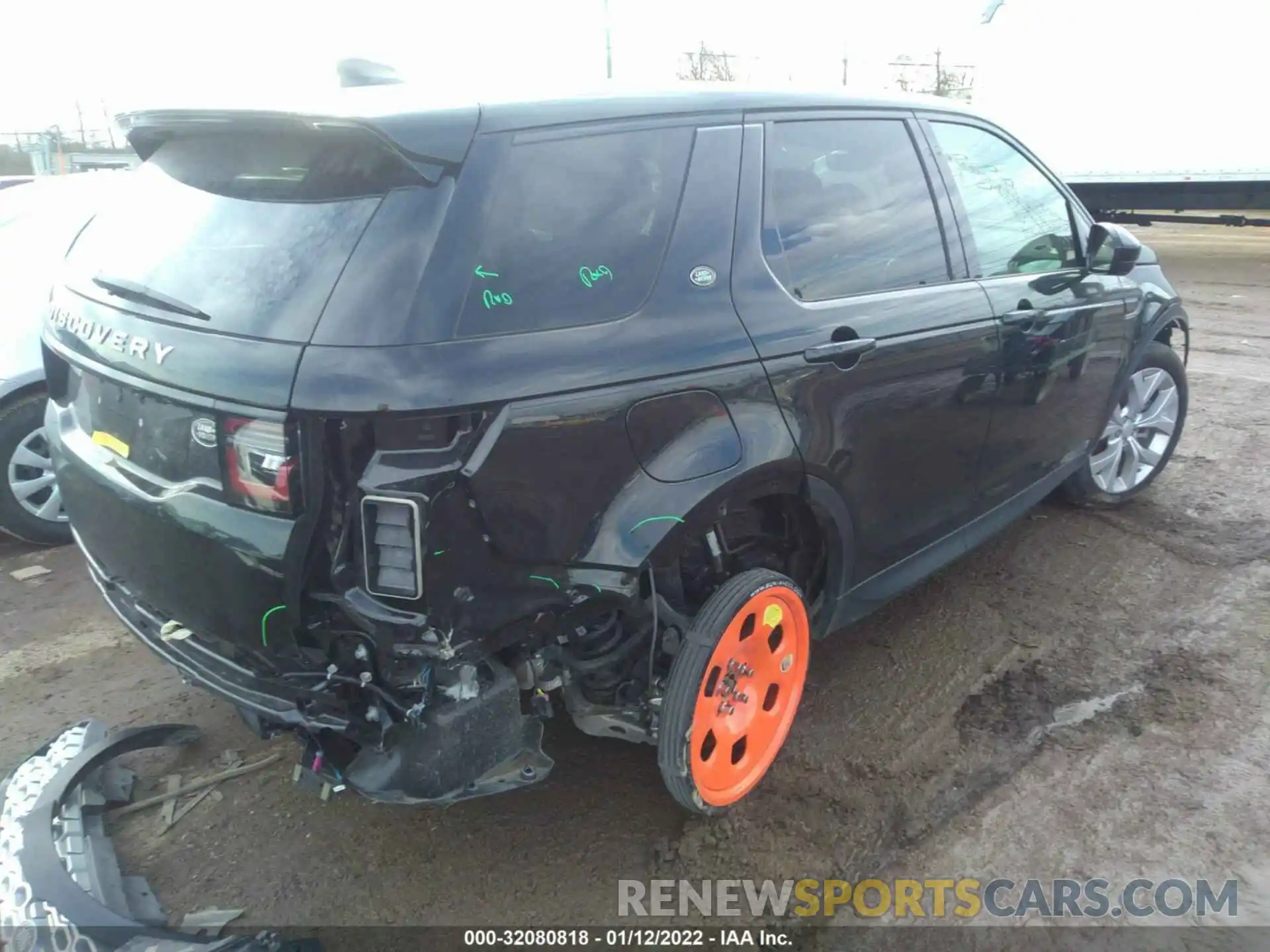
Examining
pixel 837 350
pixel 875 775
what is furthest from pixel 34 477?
pixel 875 775

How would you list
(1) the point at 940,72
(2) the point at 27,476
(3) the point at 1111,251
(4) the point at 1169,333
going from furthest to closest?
(1) the point at 940,72 < (4) the point at 1169,333 < (2) the point at 27,476 < (3) the point at 1111,251

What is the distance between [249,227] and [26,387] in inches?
107

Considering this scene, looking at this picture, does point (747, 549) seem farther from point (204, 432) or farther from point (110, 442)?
point (110, 442)

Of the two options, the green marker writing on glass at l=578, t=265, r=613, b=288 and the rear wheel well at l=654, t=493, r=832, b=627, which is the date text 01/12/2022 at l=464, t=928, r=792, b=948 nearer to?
the rear wheel well at l=654, t=493, r=832, b=627

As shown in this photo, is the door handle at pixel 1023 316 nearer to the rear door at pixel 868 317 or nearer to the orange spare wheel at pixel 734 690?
the rear door at pixel 868 317

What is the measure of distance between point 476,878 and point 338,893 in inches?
13.9

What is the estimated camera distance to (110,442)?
7.57 feet

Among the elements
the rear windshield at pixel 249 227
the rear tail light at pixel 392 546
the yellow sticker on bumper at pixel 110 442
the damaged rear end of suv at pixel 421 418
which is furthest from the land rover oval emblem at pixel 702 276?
the yellow sticker on bumper at pixel 110 442

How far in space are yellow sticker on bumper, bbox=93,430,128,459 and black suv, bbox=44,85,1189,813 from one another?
0.01 metres

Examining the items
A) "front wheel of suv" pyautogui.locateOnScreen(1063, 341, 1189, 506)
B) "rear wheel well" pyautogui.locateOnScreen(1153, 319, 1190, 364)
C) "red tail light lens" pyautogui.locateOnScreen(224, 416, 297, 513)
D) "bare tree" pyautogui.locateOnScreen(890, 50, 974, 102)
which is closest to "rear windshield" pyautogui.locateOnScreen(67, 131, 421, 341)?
"red tail light lens" pyautogui.locateOnScreen(224, 416, 297, 513)

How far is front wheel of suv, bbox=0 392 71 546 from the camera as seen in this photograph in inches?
164

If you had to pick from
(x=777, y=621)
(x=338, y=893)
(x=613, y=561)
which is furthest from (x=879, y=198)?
(x=338, y=893)

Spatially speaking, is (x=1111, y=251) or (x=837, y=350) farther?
(x=1111, y=251)

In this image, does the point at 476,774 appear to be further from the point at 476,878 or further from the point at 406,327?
the point at 406,327
